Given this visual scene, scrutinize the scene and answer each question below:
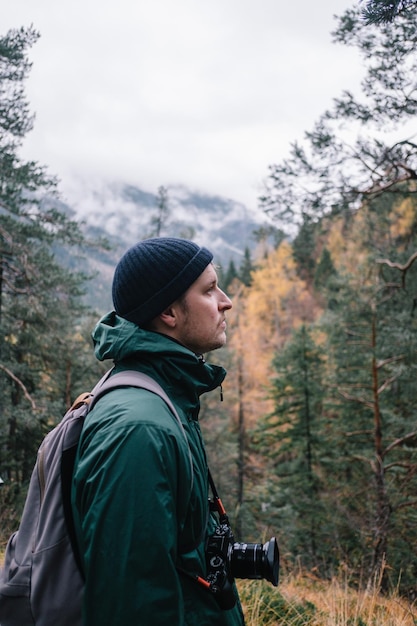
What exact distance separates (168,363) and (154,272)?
34cm

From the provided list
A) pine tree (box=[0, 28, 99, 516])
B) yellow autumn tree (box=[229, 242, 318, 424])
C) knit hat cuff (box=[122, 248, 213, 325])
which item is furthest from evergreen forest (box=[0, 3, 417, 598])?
yellow autumn tree (box=[229, 242, 318, 424])

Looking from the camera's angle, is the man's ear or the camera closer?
the camera

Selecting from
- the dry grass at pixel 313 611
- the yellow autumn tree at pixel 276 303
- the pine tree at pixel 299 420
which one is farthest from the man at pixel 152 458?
the yellow autumn tree at pixel 276 303

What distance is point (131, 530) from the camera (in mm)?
1188

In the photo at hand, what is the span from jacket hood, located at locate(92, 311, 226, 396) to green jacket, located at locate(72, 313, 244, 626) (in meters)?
0.17

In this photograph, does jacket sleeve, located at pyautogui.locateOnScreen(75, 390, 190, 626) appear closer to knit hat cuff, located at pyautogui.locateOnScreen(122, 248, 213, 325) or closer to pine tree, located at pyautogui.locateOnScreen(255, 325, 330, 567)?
knit hat cuff, located at pyautogui.locateOnScreen(122, 248, 213, 325)

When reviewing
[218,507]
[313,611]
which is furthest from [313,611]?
[218,507]

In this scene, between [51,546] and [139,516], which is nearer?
[139,516]

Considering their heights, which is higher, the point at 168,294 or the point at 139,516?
the point at 168,294

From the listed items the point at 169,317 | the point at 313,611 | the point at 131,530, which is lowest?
the point at 313,611

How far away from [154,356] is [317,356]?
18874mm

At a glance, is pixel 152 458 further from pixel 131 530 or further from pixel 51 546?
pixel 51 546

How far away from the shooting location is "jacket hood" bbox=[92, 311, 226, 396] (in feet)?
5.28

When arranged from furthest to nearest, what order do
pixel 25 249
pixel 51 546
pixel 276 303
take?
1. pixel 276 303
2. pixel 25 249
3. pixel 51 546
